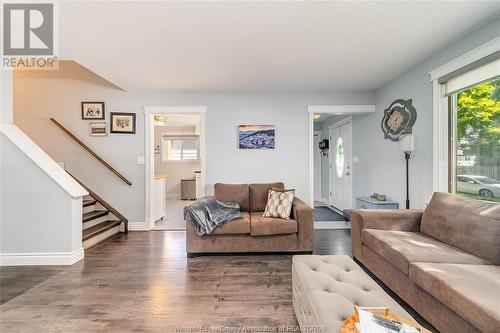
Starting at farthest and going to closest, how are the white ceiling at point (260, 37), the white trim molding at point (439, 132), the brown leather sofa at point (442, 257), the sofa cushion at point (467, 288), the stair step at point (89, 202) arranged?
the stair step at point (89, 202), the white trim molding at point (439, 132), the white ceiling at point (260, 37), the brown leather sofa at point (442, 257), the sofa cushion at point (467, 288)

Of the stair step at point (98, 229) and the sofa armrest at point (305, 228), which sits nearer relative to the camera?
the sofa armrest at point (305, 228)

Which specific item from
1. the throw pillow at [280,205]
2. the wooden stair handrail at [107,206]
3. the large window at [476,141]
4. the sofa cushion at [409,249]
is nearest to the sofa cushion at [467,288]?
the sofa cushion at [409,249]

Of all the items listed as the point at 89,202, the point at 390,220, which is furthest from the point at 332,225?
the point at 89,202

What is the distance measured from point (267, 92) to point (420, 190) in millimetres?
2791

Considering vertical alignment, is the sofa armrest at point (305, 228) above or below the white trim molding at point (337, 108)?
below

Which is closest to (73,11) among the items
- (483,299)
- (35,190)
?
(35,190)

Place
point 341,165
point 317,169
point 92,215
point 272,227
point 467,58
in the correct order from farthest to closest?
1. point 317,169
2. point 341,165
3. point 92,215
4. point 272,227
5. point 467,58

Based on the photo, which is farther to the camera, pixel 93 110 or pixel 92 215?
pixel 93 110

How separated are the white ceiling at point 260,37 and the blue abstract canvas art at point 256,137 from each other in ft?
3.10

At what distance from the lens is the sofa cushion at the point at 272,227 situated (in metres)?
2.98

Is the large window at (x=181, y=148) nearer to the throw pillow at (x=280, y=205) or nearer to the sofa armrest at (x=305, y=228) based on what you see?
the throw pillow at (x=280, y=205)

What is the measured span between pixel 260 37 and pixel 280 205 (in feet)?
6.57

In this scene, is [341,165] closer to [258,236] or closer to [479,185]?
[479,185]

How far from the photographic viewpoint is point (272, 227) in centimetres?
299
